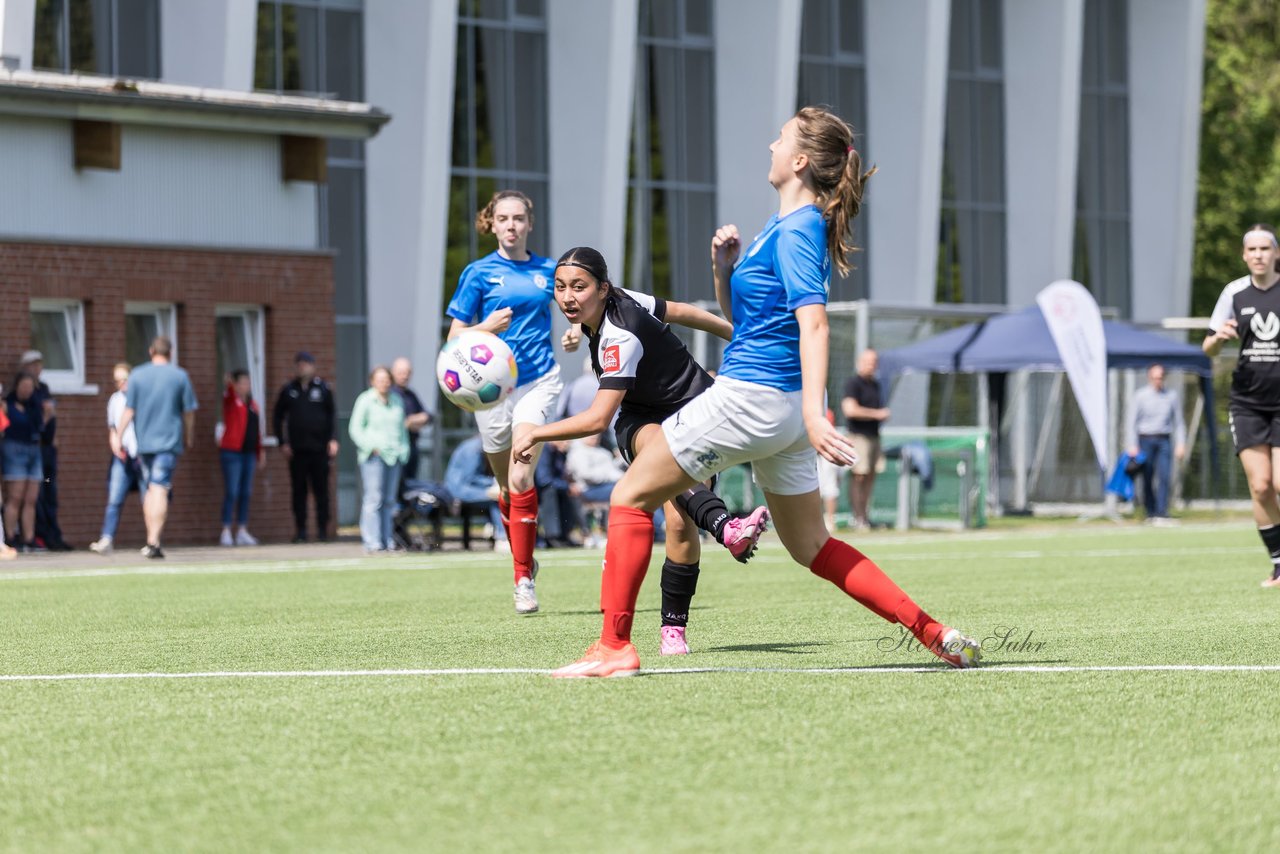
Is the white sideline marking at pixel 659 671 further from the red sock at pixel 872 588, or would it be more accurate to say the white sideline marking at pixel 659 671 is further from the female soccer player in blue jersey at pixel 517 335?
the female soccer player in blue jersey at pixel 517 335

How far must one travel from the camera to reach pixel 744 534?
7797mm

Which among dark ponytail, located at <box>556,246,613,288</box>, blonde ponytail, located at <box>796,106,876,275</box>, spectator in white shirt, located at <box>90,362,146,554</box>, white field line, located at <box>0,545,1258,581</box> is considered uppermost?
blonde ponytail, located at <box>796,106,876,275</box>

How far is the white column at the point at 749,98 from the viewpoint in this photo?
34.4 meters

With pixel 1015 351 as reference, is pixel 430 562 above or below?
below

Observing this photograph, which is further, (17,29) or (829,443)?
(17,29)

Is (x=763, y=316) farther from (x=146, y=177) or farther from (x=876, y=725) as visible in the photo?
(x=146, y=177)

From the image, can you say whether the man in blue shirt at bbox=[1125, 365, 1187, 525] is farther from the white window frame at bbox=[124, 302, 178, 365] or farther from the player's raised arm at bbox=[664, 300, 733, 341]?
the player's raised arm at bbox=[664, 300, 733, 341]

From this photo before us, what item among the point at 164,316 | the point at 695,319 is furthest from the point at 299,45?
the point at 695,319

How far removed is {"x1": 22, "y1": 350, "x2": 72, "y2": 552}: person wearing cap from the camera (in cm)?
1973

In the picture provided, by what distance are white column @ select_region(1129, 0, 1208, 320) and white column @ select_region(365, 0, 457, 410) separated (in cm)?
1590

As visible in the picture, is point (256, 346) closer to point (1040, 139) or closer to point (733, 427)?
point (733, 427)

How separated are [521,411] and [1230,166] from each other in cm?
3969

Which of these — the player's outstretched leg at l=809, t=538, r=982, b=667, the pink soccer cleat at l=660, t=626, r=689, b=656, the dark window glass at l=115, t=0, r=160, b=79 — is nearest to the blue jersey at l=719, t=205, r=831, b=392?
the player's outstretched leg at l=809, t=538, r=982, b=667

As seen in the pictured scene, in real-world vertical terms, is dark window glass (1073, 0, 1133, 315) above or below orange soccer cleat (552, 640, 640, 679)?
above
